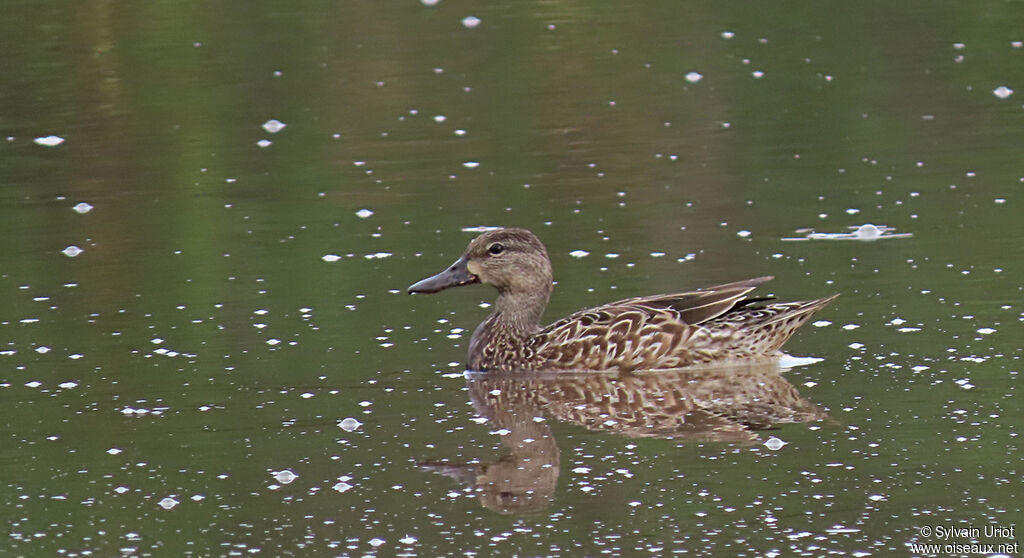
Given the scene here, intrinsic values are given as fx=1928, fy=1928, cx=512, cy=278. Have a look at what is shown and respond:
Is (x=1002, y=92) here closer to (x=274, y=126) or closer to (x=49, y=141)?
(x=274, y=126)

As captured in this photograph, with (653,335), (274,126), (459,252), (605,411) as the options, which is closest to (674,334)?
(653,335)

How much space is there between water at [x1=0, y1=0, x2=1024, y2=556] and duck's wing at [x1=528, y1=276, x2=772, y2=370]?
21.1 inches

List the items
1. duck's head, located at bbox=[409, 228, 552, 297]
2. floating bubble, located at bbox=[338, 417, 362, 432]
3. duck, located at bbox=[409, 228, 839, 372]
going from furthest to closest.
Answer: duck's head, located at bbox=[409, 228, 552, 297]
duck, located at bbox=[409, 228, 839, 372]
floating bubble, located at bbox=[338, 417, 362, 432]

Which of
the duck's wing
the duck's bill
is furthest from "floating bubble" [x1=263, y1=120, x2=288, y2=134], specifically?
the duck's wing

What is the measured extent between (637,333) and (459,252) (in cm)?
276

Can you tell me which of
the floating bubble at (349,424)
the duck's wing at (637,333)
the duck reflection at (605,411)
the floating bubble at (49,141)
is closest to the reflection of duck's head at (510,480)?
the duck reflection at (605,411)

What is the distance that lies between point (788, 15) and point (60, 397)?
1373 centimetres

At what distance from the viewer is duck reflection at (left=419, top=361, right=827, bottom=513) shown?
25.6 ft

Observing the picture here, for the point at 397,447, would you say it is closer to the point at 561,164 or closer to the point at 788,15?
the point at 561,164

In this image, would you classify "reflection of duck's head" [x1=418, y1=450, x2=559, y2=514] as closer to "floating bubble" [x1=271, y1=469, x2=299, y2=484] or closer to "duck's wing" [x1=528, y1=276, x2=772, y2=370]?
"floating bubble" [x1=271, y1=469, x2=299, y2=484]

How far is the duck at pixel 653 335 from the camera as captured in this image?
32.2 feet

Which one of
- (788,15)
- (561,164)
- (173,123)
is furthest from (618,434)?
(788,15)

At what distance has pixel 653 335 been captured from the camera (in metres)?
9.81

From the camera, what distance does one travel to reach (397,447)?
8281 mm
